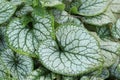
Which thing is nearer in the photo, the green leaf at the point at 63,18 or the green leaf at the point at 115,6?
the green leaf at the point at 63,18

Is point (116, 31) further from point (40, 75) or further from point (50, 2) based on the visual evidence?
point (40, 75)

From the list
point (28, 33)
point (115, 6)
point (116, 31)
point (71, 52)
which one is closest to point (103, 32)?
point (116, 31)

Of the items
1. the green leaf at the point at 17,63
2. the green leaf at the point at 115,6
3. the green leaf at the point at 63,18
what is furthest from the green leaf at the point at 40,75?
the green leaf at the point at 115,6

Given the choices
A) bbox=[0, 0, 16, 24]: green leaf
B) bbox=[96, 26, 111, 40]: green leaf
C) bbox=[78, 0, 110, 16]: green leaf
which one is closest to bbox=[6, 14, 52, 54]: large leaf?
bbox=[0, 0, 16, 24]: green leaf

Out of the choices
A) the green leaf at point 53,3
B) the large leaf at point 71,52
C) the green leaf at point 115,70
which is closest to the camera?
the large leaf at point 71,52

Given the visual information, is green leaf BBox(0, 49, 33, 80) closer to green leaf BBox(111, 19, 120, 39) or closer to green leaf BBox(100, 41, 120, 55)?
green leaf BBox(100, 41, 120, 55)

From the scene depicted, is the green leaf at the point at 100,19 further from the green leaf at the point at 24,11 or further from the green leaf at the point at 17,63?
the green leaf at the point at 17,63
